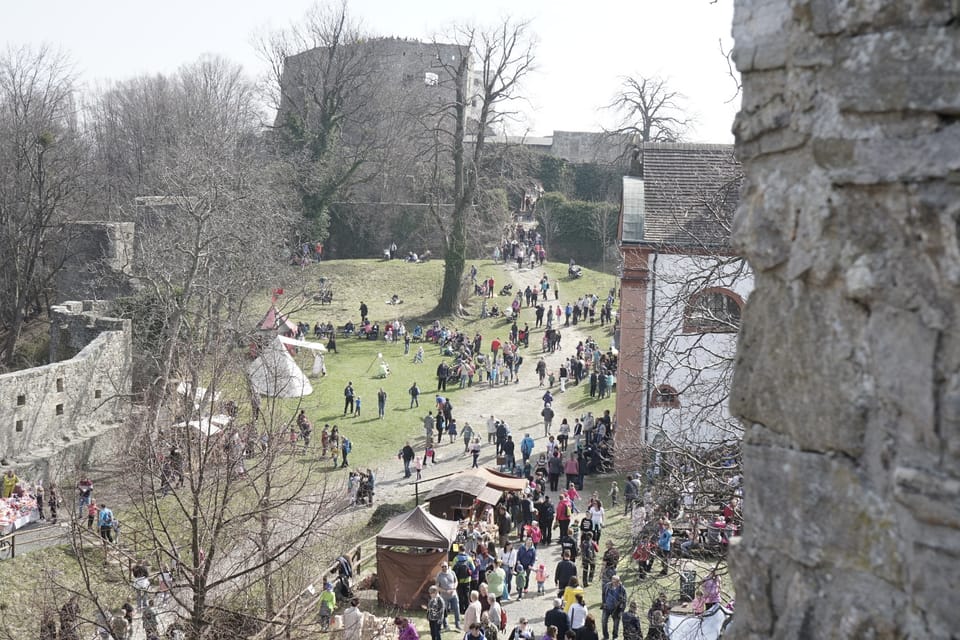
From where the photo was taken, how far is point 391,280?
151ft

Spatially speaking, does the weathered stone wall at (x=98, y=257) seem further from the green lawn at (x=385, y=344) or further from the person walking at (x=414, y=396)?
the person walking at (x=414, y=396)

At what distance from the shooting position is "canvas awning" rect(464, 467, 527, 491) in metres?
21.1

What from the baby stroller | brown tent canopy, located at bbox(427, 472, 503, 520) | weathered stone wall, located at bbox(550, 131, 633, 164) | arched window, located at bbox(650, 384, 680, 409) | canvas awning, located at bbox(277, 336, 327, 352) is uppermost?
weathered stone wall, located at bbox(550, 131, 633, 164)

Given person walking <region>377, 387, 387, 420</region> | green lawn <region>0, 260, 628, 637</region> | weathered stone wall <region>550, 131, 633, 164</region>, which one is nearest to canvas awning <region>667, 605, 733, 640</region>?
green lawn <region>0, 260, 628, 637</region>

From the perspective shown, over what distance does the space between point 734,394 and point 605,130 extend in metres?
48.7

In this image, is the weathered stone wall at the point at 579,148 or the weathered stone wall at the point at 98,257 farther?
the weathered stone wall at the point at 579,148

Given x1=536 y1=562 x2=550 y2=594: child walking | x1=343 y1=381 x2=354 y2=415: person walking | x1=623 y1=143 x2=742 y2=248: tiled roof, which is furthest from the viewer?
x1=343 y1=381 x2=354 y2=415: person walking

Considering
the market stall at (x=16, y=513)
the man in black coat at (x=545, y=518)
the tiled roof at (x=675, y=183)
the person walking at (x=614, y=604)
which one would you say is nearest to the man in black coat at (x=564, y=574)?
the person walking at (x=614, y=604)

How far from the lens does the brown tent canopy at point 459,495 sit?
66.4 ft

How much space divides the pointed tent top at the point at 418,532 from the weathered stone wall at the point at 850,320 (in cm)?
1445

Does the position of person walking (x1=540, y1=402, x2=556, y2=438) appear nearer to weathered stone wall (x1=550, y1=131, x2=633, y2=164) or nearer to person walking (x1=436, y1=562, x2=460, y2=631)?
person walking (x1=436, y1=562, x2=460, y2=631)

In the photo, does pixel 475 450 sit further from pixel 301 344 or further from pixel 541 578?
pixel 301 344

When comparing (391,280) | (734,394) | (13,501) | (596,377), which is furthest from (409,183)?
(734,394)

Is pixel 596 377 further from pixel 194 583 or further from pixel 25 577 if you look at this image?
pixel 194 583
